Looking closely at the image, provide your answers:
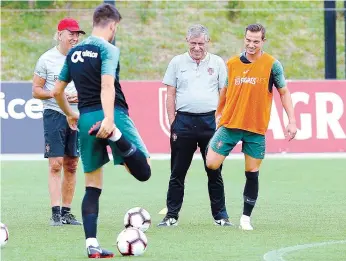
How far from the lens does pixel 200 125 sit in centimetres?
1117

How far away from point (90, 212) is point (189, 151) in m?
2.73

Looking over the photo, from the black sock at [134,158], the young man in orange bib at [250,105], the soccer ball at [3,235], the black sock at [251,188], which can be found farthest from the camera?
the black sock at [251,188]

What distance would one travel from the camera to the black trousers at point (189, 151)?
1116 centimetres

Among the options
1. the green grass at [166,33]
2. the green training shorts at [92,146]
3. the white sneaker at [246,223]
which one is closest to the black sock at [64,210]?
the white sneaker at [246,223]

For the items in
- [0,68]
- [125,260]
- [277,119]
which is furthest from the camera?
[0,68]

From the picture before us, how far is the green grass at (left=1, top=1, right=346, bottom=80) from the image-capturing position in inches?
1051

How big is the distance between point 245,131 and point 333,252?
82.6 inches

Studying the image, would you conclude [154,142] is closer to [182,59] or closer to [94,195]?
[182,59]

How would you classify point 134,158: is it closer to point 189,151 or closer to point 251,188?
point 251,188

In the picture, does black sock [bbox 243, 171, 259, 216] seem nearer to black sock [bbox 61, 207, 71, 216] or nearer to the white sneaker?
the white sneaker

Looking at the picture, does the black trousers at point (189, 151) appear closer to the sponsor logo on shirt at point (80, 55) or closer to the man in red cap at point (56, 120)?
the man in red cap at point (56, 120)

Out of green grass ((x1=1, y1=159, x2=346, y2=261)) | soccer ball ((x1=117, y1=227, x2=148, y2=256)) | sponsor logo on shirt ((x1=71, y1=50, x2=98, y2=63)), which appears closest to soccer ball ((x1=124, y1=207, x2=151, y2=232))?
green grass ((x1=1, y1=159, x2=346, y2=261))

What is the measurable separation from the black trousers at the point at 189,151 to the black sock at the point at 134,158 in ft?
7.76

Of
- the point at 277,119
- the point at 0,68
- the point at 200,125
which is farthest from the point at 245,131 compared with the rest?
the point at 0,68
